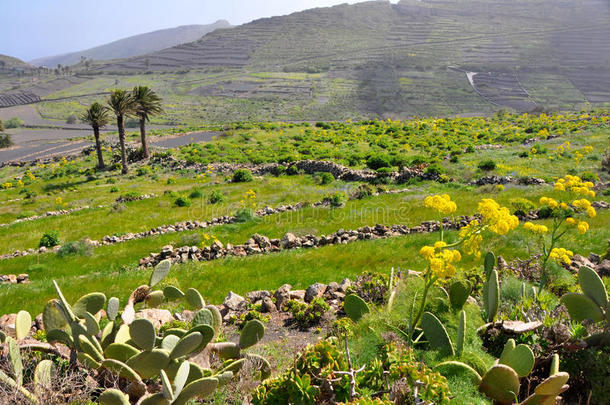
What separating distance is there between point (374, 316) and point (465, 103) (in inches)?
4915

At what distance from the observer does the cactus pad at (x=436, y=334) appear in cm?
468

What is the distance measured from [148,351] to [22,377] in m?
1.40

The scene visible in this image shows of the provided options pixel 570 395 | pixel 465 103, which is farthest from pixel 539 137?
pixel 465 103

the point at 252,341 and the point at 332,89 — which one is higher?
the point at 332,89

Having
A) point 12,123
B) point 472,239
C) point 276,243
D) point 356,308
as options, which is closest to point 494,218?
point 472,239

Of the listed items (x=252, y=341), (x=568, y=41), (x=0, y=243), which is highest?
(x=568, y=41)

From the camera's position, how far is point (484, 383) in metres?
4.27

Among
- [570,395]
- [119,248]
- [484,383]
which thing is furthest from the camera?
[119,248]

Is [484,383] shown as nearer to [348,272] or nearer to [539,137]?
[348,272]

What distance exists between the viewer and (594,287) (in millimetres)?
5383

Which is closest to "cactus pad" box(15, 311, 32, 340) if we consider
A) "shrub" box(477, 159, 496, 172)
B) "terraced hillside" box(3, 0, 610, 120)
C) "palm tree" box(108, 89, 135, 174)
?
"shrub" box(477, 159, 496, 172)

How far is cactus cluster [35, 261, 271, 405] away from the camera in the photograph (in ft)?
12.8

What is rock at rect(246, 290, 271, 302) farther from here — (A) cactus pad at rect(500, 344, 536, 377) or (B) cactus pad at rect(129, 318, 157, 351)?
(A) cactus pad at rect(500, 344, 536, 377)

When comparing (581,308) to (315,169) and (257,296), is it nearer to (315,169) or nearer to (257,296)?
(257,296)
